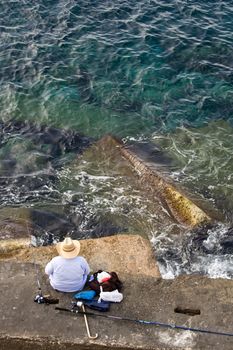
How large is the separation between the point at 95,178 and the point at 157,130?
327 cm

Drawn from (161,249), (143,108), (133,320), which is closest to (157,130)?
(143,108)

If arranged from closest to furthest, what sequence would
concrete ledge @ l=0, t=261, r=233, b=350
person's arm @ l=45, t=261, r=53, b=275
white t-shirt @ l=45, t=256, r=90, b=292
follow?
concrete ledge @ l=0, t=261, r=233, b=350 → white t-shirt @ l=45, t=256, r=90, b=292 → person's arm @ l=45, t=261, r=53, b=275

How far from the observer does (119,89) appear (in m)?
18.0

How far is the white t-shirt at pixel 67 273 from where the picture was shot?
884 cm

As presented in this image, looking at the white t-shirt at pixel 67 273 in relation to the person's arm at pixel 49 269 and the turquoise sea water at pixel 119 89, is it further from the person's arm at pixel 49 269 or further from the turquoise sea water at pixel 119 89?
the turquoise sea water at pixel 119 89

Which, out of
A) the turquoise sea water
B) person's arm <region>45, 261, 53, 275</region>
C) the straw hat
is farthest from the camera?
the turquoise sea water

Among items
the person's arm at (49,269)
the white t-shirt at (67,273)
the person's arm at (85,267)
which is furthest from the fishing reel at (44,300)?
the person's arm at (85,267)

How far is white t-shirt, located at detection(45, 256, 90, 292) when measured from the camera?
8836mm

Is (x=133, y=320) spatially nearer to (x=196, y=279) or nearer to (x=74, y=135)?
(x=196, y=279)

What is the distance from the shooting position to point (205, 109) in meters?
17.1

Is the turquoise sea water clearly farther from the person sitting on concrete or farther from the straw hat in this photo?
the straw hat

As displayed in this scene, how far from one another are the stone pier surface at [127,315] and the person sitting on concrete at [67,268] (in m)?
0.33

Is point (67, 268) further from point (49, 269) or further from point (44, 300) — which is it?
point (44, 300)

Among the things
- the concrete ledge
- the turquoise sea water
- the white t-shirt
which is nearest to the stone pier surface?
the concrete ledge
